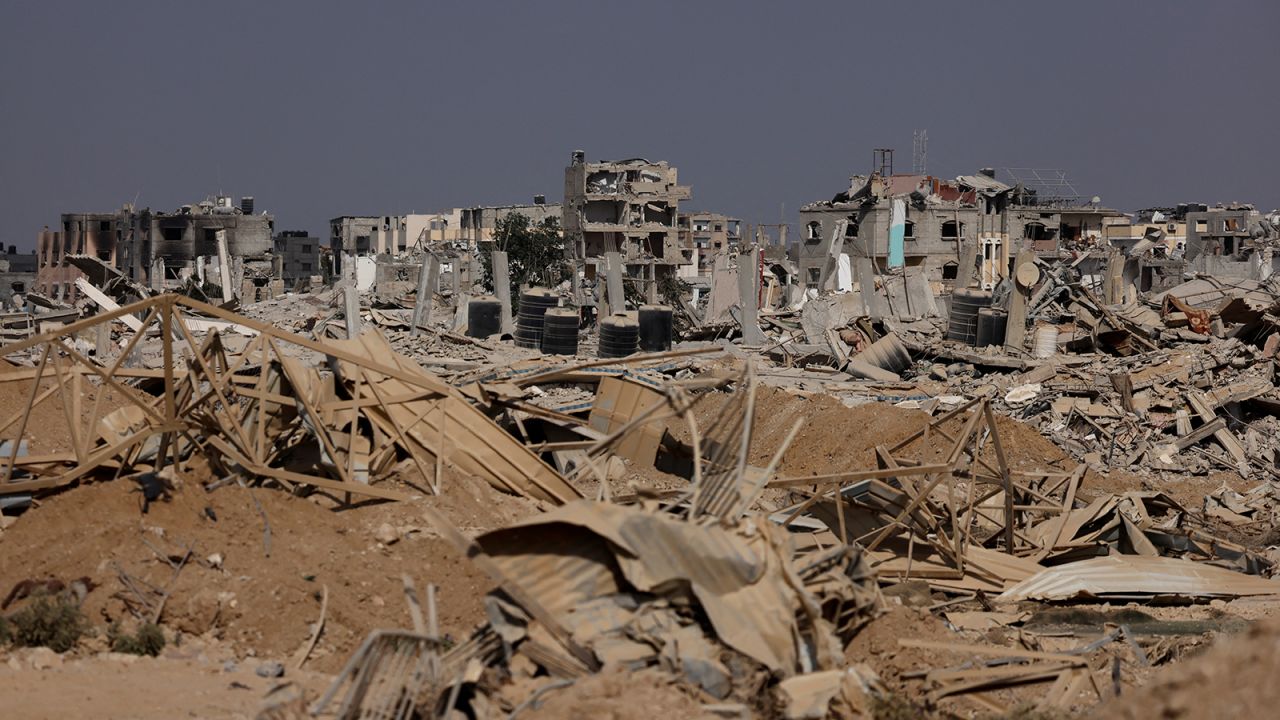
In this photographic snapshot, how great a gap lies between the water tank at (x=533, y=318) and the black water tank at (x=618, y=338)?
1127 millimetres

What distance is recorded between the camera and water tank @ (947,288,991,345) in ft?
74.2

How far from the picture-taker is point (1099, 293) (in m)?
27.6

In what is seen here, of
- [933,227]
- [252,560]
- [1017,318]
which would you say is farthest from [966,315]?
[933,227]

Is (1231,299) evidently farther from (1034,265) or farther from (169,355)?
(169,355)

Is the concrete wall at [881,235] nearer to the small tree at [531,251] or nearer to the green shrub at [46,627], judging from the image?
the small tree at [531,251]

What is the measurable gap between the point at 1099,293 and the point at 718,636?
23.0 metres

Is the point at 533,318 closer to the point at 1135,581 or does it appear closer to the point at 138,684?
the point at 1135,581

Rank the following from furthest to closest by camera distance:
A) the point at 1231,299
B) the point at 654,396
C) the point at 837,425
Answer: the point at 1231,299, the point at 837,425, the point at 654,396

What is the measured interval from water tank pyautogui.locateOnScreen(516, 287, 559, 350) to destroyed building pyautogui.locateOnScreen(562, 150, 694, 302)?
24.3 meters

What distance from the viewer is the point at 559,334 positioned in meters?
22.6

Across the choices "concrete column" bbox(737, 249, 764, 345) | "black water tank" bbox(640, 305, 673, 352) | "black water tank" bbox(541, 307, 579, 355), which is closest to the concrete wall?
"concrete column" bbox(737, 249, 764, 345)

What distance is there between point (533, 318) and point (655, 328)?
6.56 feet

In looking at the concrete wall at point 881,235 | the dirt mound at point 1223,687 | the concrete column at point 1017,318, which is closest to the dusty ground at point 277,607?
the dirt mound at point 1223,687

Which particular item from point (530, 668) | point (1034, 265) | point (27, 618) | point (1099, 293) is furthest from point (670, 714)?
point (1099, 293)
